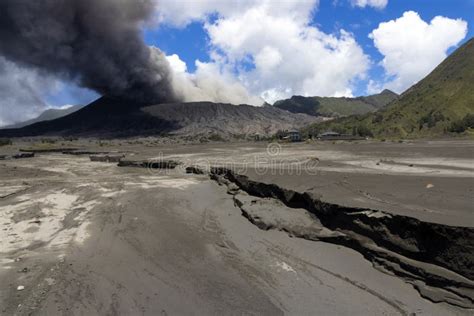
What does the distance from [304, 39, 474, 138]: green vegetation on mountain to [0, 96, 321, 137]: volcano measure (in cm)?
3451

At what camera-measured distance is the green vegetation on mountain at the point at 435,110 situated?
3477 inches

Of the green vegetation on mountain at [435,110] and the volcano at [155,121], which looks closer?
the green vegetation on mountain at [435,110]

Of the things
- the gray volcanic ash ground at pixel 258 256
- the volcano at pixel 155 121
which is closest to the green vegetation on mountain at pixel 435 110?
the volcano at pixel 155 121

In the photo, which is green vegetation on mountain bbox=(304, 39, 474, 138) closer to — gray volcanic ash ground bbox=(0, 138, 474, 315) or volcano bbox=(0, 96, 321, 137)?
volcano bbox=(0, 96, 321, 137)

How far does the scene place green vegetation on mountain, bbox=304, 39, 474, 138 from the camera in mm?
88312

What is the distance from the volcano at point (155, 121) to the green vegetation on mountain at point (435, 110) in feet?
113

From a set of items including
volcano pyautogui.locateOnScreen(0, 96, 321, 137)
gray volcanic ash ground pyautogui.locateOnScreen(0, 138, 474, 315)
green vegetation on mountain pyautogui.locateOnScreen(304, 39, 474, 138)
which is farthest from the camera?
volcano pyautogui.locateOnScreen(0, 96, 321, 137)

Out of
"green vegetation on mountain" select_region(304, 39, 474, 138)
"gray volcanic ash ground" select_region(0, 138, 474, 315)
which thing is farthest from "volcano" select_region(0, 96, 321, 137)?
"gray volcanic ash ground" select_region(0, 138, 474, 315)

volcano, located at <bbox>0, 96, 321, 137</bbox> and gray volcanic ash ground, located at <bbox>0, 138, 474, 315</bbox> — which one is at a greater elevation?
volcano, located at <bbox>0, 96, 321, 137</bbox>

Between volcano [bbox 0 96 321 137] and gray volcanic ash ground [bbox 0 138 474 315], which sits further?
volcano [bbox 0 96 321 137]

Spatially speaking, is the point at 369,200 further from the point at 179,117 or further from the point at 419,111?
the point at 179,117

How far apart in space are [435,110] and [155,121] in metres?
94.5

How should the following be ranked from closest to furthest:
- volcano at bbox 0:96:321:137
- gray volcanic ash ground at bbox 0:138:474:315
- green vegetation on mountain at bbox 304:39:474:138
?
gray volcanic ash ground at bbox 0:138:474:315, green vegetation on mountain at bbox 304:39:474:138, volcano at bbox 0:96:321:137

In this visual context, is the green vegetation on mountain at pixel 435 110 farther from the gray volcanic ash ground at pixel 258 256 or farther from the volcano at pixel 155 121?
the gray volcanic ash ground at pixel 258 256
